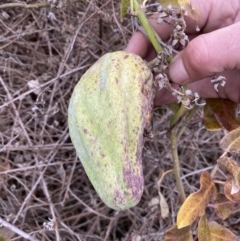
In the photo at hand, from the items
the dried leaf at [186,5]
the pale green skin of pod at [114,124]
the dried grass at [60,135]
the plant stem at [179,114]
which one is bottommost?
the dried grass at [60,135]

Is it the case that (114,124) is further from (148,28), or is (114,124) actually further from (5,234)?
(5,234)

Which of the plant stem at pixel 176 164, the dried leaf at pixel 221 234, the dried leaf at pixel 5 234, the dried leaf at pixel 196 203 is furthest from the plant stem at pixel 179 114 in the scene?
the dried leaf at pixel 5 234

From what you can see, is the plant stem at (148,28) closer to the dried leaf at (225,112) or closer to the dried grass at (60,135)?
the dried leaf at (225,112)

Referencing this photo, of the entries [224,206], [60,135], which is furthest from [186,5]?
[60,135]

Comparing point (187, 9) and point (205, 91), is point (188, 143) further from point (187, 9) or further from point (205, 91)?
point (187, 9)

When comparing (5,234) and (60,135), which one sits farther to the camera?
(60,135)

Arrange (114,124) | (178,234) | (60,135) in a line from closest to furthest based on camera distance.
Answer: (114,124) → (178,234) → (60,135)
